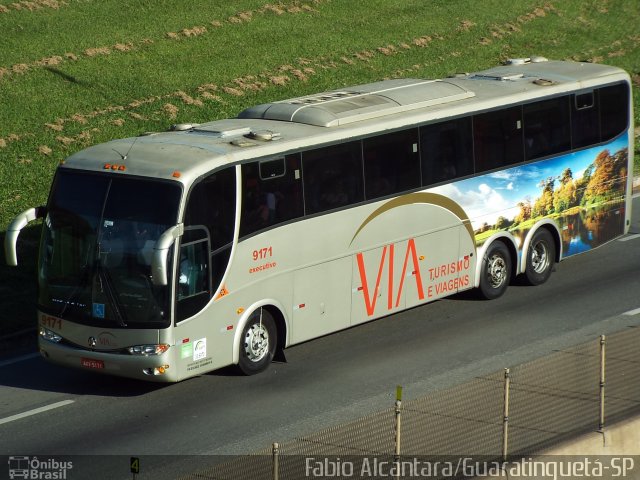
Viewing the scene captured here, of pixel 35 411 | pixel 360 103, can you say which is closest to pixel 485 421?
pixel 35 411

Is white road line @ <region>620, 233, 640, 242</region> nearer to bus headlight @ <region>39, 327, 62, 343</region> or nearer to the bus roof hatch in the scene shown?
the bus roof hatch

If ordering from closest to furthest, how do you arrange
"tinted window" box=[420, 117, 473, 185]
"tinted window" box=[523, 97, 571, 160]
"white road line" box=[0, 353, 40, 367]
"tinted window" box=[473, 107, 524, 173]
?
"white road line" box=[0, 353, 40, 367]
"tinted window" box=[420, 117, 473, 185]
"tinted window" box=[473, 107, 524, 173]
"tinted window" box=[523, 97, 571, 160]

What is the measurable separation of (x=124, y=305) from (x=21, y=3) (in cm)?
1958

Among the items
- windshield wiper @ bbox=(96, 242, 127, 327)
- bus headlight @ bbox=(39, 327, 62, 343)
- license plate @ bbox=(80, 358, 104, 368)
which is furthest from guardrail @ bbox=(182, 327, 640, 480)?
bus headlight @ bbox=(39, 327, 62, 343)

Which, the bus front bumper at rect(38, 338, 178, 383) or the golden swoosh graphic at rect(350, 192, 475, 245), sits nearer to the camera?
the bus front bumper at rect(38, 338, 178, 383)

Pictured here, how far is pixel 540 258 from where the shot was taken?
2114 centimetres

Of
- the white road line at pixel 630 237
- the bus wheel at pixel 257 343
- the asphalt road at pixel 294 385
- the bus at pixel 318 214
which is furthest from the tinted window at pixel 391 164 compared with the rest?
the white road line at pixel 630 237

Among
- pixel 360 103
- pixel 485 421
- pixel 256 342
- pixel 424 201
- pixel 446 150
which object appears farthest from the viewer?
pixel 446 150

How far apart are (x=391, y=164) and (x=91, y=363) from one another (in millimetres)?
5336

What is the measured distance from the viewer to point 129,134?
89.9 feet

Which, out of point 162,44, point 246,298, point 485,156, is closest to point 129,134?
point 162,44

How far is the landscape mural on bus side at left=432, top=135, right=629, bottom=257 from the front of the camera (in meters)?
19.7

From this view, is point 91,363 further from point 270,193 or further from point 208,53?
point 208,53

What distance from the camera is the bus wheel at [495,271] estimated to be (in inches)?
790
